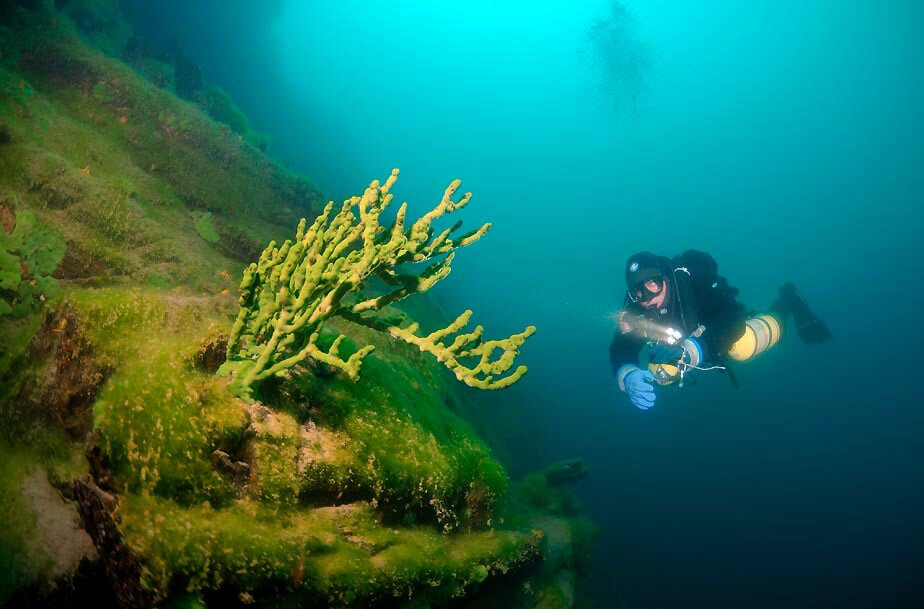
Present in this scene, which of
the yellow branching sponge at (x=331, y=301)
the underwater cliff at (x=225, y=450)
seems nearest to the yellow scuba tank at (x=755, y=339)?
the underwater cliff at (x=225, y=450)

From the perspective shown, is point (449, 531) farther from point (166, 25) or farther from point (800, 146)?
point (800, 146)

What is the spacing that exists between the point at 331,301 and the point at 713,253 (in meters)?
171

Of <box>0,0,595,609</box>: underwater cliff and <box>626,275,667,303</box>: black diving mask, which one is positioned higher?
<box>626,275,667,303</box>: black diving mask

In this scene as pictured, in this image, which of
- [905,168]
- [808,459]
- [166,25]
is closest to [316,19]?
[166,25]

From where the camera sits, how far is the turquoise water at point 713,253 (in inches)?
1204

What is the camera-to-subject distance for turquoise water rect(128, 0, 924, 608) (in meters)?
30.6

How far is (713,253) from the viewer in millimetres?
148000

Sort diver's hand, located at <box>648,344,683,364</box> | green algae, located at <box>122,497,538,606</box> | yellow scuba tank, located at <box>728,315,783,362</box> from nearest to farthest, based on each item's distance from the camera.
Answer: green algae, located at <box>122,497,538,606</box> → diver's hand, located at <box>648,344,683,364</box> → yellow scuba tank, located at <box>728,315,783,362</box>

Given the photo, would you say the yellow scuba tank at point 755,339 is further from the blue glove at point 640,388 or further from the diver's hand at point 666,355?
the blue glove at point 640,388

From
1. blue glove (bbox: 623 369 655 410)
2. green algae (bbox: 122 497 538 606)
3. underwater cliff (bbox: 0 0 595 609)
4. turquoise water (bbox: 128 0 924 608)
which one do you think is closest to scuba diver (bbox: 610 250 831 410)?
blue glove (bbox: 623 369 655 410)

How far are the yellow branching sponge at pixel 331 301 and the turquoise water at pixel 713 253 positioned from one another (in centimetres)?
725

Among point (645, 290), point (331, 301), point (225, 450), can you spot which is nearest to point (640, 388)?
point (645, 290)

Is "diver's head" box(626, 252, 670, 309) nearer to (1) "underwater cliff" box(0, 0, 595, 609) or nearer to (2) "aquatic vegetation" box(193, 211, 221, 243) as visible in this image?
(1) "underwater cliff" box(0, 0, 595, 609)

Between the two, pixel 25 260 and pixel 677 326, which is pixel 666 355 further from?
pixel 25 260
